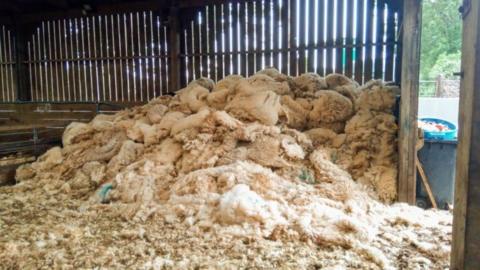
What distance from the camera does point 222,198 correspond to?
106 inches

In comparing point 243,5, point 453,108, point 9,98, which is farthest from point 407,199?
point 9,98

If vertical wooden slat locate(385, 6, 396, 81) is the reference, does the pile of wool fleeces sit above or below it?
below

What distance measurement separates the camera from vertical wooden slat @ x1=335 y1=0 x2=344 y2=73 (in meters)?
4.88

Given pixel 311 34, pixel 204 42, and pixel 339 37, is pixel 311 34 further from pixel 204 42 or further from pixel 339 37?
pixel 204 42

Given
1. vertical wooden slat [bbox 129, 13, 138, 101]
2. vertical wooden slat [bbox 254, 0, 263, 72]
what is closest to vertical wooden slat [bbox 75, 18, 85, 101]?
vertical wooden slat [bbox 129, 13, 138, 101]

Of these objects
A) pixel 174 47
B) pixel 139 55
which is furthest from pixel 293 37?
pixel 139 55

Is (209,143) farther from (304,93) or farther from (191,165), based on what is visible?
(304,93)

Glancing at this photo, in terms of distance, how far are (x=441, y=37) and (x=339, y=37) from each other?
10219 millimetres

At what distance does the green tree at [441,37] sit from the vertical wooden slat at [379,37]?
937cm

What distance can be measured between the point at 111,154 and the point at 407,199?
3012 millimetres

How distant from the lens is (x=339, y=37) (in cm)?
491

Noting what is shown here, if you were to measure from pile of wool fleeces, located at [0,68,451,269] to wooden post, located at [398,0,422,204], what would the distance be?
5.4 inches

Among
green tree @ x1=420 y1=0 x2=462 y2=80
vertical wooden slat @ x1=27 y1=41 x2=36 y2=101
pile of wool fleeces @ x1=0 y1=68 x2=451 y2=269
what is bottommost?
pile of wool fleeces @ x1=0 y1=68 x2=451 y2=269

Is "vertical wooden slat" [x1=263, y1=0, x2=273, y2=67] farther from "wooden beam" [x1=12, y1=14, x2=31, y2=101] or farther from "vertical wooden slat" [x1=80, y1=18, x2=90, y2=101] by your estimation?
"wooden beam" [x1=12, y1=14, x2=31, y2=101]
